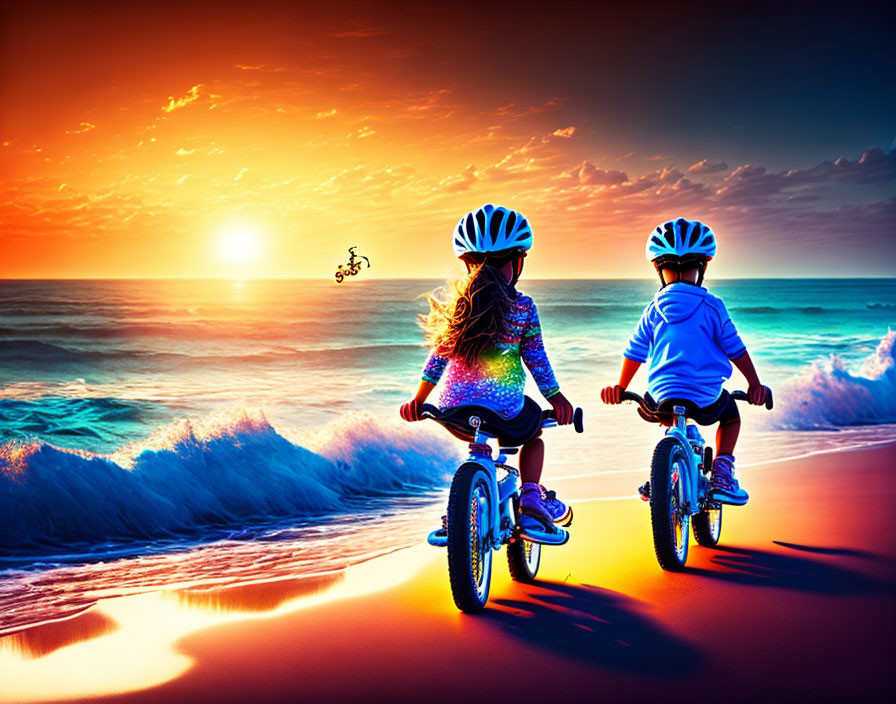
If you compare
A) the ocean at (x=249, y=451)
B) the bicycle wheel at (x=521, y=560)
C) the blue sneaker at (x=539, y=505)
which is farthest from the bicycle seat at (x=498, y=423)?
the ocean at (x=249, y=451)

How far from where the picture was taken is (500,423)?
4613mm

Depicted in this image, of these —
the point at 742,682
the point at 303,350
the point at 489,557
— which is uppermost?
the point at 303,350

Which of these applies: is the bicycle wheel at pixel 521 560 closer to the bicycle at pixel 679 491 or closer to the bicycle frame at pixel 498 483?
the bicycle frame at pixel 498 483

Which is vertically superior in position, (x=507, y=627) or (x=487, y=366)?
(x=487, y=366)

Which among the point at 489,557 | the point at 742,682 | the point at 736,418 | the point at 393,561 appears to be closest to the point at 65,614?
the point at 393,561

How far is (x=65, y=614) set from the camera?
17.1 ft

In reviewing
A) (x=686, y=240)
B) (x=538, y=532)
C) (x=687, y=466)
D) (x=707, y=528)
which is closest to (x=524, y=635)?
(x=538, y=532)

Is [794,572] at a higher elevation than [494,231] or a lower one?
lower

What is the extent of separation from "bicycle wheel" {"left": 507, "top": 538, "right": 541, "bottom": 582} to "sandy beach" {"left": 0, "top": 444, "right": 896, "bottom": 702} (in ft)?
0.25

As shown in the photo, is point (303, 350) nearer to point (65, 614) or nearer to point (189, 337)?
point (189, 337)

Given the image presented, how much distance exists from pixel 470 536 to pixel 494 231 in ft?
5.31

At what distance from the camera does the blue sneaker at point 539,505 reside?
4816 mm

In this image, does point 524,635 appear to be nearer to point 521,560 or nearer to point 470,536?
point 470,536

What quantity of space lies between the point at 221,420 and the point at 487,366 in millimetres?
5836
